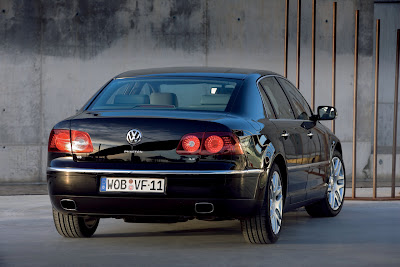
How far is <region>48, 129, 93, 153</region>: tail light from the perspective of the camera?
24.1 ft

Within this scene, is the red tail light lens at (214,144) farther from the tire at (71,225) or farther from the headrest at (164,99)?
the tire at (71,225)

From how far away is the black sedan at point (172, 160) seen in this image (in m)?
7.09

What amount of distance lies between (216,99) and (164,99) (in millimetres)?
457

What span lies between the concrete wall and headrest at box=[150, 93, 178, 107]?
8317 millimetres

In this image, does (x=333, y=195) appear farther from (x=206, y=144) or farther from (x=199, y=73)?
(x=206, y=144)

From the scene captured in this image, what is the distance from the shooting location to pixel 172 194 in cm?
710

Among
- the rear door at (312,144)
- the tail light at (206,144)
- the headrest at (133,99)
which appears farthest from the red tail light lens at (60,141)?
the rear door at (312,144)

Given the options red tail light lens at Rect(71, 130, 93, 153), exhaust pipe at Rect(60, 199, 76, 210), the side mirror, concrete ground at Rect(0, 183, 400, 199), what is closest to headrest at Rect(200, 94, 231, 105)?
red tail light lens at Rect(71, 130, 93, 153)

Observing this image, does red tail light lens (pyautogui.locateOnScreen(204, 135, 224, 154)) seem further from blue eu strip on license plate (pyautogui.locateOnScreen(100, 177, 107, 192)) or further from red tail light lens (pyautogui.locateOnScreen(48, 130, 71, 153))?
red tail light lens (pyautogui.locateOnScreen(48, 130, 71, 153))

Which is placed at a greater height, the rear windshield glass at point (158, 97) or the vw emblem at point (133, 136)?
the rear windshield glass at point (158, 97)

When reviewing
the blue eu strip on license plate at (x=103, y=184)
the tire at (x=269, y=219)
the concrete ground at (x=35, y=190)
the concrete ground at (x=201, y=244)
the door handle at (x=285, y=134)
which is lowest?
the concrete ground at (x=35, y=190)

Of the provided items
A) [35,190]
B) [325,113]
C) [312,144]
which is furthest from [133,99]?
[35,190]

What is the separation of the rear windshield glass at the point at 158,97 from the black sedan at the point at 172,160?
0.5 inches

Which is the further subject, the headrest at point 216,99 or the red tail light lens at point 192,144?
the headrest at point 216,99
